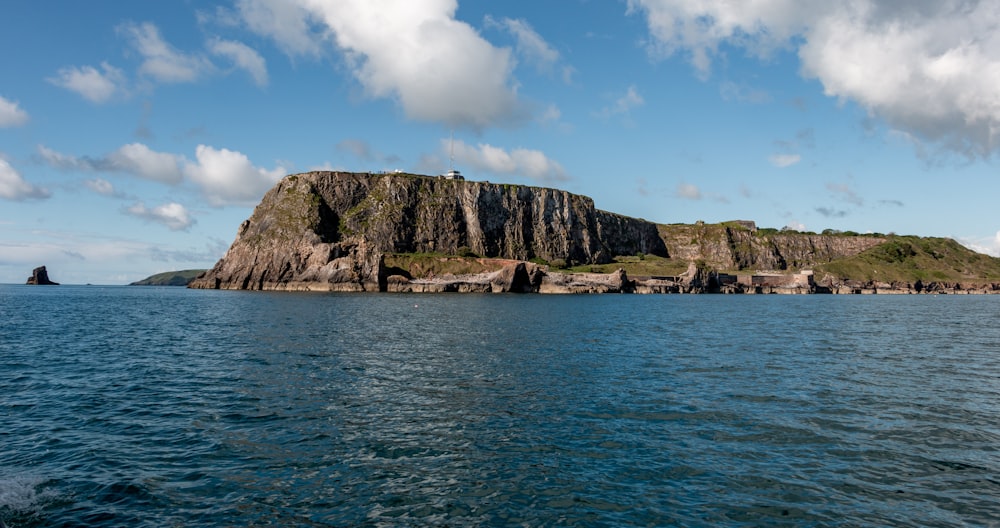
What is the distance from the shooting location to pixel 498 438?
19.0 m

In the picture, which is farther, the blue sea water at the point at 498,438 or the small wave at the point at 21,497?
the blue sea water at the point at 498,438

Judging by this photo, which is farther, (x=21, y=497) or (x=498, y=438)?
(x=498, y=438)

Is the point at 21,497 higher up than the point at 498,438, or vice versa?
the point at 498,438

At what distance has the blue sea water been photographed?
13.6m

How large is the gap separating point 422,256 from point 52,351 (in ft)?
484

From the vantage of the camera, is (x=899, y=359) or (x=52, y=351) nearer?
(x=899, y=359)

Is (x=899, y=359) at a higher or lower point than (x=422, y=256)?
lower

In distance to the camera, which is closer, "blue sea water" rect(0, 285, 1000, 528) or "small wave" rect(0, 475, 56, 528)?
"small wave" rect(0, 475, 56, 528)

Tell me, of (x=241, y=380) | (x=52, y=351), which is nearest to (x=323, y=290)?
(x=52, y=351)

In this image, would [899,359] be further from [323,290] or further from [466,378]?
[323,290]

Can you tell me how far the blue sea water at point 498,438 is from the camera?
13.6 metres

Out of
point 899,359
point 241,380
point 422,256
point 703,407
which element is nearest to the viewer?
point 703,407

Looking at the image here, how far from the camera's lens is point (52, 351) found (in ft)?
133

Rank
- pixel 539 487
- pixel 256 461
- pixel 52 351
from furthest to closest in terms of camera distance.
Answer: pixel 52 351 → pixel 256 461 → pixel 539 487
